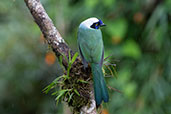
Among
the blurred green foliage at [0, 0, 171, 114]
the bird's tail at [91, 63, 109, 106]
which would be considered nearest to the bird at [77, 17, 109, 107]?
the bird's tail at [91, 63, 109, 106]

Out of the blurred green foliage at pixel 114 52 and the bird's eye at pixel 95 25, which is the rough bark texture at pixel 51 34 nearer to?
the bird's eye at pixel 95 25

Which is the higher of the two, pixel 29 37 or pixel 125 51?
pixel 29 37

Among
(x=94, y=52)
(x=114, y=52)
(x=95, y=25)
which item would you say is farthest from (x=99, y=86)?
(x=114, y=52)

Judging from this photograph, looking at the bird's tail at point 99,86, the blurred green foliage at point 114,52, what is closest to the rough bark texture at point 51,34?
the bird's tail at point 99,86

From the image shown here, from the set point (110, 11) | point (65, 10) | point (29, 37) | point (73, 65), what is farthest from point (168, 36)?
point (73, 65)

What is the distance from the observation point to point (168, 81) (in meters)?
5.57

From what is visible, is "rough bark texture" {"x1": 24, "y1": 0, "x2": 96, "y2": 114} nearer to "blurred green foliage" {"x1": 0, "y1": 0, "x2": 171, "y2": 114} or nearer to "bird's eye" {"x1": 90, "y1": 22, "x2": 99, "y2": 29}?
"bird's eye" {"x1": 90, "y1": 22, "x2": 99, "y2": 29}

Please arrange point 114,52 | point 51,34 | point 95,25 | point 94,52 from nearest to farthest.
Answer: point 51,34, point 94,52, point 95,25, point 114,52

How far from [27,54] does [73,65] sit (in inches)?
155

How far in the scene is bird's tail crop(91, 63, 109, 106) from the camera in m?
2.40

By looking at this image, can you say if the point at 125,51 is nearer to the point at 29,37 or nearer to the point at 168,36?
the point at 168,36

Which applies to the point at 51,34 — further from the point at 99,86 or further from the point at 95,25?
the point at 95,25

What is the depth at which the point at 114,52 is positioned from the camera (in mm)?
5516

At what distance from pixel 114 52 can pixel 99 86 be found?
10.2ft
